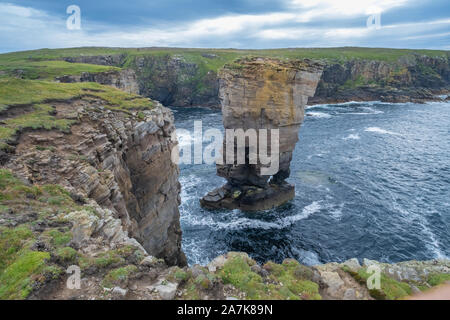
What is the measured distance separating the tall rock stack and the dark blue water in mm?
2869

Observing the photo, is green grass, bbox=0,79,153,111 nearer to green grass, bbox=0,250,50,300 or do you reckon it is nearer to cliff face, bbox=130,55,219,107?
green grass, bbox=0,250,50,300

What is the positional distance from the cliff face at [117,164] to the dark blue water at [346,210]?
11.9 metres

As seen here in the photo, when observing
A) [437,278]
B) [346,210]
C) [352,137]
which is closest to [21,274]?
[437,278]

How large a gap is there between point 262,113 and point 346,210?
817 inches

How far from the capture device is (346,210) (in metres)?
41.0

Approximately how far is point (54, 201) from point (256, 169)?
35.9m

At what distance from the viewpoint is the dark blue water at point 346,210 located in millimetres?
33656

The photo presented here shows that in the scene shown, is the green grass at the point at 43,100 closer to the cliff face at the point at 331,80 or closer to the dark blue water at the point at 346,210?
the dark blue water at the point at 346,210

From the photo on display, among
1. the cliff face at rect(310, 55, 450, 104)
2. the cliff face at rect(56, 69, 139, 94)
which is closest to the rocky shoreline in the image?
the cliff face at rect(56, 69, 139, 94)

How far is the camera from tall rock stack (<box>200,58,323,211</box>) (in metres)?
41.1

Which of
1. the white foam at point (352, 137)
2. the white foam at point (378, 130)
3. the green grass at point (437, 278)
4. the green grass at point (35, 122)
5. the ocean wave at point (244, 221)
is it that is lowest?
the ocean wave at point (244, 221)

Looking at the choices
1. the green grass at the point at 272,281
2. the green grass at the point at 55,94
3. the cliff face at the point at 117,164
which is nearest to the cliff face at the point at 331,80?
the green grass at the point at 55,94

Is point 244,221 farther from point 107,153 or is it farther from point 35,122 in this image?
point 35,122

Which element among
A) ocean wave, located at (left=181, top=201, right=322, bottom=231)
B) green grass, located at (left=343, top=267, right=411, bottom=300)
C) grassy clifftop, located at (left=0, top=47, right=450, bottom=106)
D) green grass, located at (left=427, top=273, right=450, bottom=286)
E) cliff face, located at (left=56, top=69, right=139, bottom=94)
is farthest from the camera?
grassy clifftop, located at (left=0, top=47, right=450, bottom=106)
